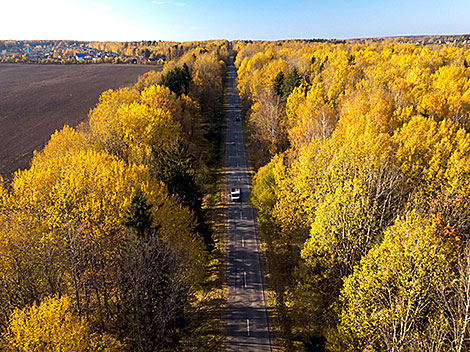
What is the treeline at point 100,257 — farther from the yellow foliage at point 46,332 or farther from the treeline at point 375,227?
the treeline at point 375,227

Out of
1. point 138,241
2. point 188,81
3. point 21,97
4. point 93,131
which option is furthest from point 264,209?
point 21,97

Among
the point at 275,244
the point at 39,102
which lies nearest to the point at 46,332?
the point at 275,244

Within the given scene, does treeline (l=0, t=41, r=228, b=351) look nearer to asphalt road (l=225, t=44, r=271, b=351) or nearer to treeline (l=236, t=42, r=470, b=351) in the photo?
asphalt road (l=225, t=44, r=271, b=351)

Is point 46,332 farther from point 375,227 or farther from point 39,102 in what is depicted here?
point 39,102

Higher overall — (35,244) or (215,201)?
(35,244)

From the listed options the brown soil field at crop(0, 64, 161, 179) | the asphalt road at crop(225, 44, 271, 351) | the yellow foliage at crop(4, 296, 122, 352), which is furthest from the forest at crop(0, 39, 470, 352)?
the brown soil field at crop(0, 64, 161, 179)

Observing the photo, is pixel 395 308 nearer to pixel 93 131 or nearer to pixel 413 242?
pixel 413 242
